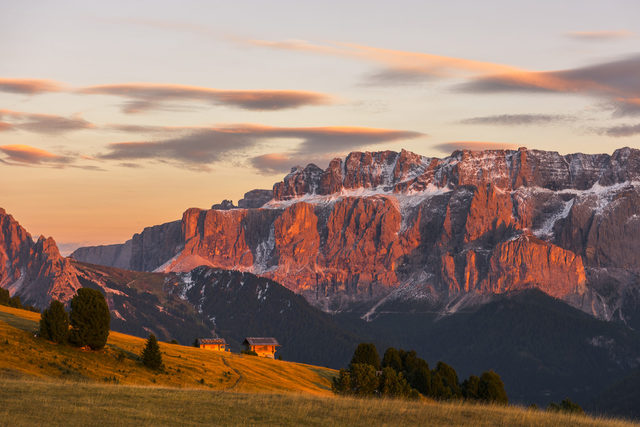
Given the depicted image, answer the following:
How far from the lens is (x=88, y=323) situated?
4028 inches

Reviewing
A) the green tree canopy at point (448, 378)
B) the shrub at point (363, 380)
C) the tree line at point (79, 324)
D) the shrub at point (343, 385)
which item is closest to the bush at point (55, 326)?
the tree line at point (79, 324)

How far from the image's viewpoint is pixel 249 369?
429 ft

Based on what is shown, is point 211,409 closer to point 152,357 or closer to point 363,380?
point 152,357

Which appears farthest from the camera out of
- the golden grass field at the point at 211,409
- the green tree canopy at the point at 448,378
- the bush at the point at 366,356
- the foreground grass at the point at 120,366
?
the green tree canopy at the point at 448,378

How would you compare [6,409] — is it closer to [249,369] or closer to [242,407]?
[242,407]

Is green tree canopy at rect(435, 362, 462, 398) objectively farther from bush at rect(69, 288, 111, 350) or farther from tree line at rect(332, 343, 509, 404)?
bush at rect(69, 288, 111, 350)

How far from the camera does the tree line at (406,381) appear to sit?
412 feet

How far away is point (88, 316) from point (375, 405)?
4980 cm

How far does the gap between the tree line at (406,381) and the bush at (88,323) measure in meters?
33.9

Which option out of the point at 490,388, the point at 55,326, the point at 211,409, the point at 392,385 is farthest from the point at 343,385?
the point at 211,409

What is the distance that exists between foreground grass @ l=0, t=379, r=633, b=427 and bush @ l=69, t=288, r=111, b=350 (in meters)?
34.4

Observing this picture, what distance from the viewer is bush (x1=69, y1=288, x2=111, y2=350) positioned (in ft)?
335

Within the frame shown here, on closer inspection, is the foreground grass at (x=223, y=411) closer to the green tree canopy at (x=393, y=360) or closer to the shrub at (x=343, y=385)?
the shrub at (x=343, y=385)

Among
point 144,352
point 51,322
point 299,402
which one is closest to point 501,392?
point 144,352
